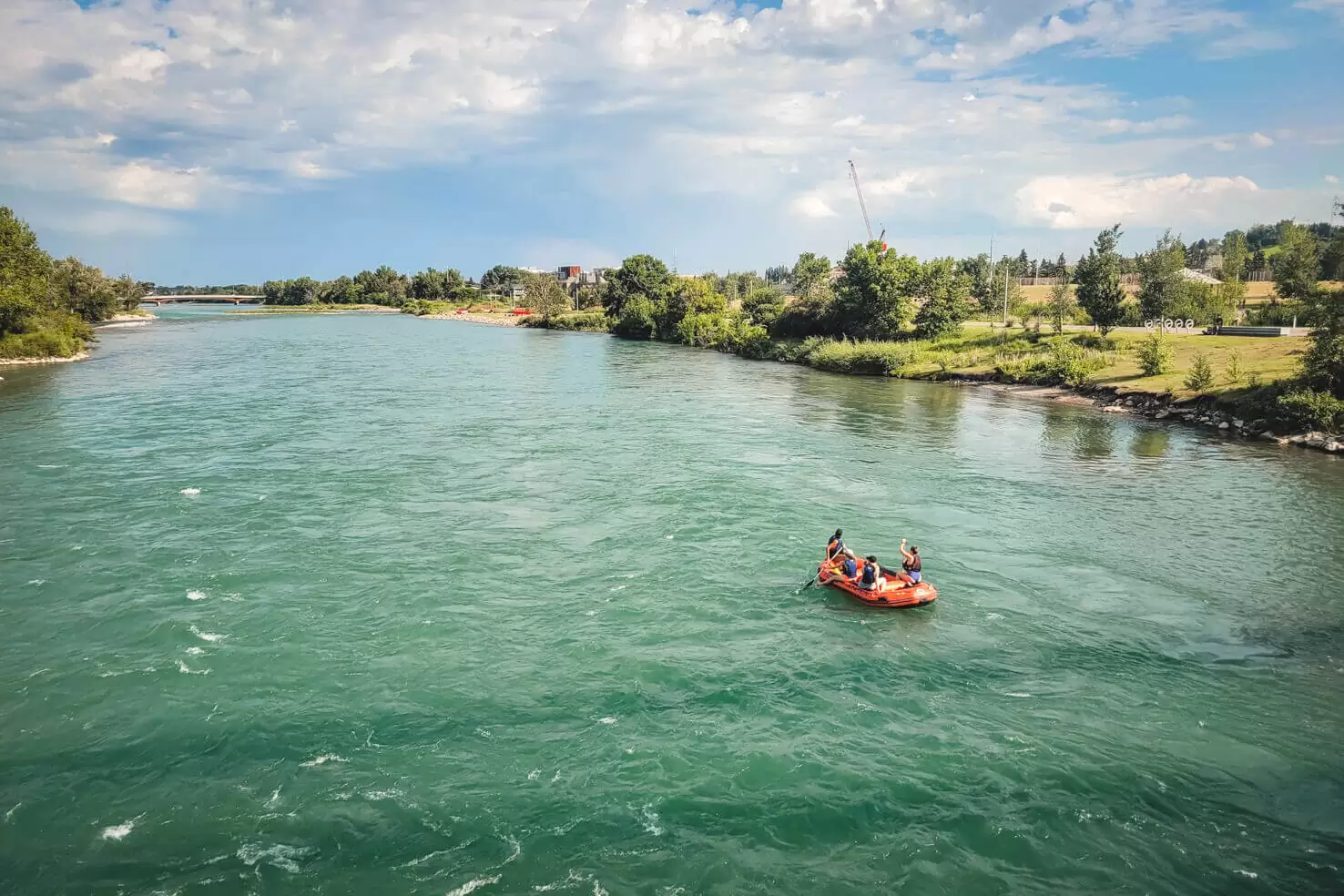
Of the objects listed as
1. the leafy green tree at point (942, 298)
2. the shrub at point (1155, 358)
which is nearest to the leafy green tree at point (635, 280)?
the leafy green tree at point (942, 298)

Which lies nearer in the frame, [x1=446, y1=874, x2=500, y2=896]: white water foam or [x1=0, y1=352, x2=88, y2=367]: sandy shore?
[x1=446, y1=874, x2=500, y2=896]: white water foam

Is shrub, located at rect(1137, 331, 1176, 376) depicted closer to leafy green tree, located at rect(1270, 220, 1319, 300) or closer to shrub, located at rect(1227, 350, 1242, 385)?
shrub, located at rect(1227, 350, 1242, 385)

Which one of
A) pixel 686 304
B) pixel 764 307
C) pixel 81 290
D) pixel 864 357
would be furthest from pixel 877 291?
pixel 81 290

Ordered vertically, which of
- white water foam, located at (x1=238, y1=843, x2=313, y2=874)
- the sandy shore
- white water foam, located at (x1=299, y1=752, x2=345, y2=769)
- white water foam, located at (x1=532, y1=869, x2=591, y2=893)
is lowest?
white water foam, located at (x1=532, y1=869, x2=591, y2=893)

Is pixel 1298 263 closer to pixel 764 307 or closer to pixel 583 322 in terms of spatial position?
pixel 764 307

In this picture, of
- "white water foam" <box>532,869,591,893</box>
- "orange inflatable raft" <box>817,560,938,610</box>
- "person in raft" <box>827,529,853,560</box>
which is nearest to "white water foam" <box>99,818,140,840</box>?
"white water foam" <box>532,869,591,893</box>

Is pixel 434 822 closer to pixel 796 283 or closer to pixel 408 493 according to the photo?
pixel 408 493
